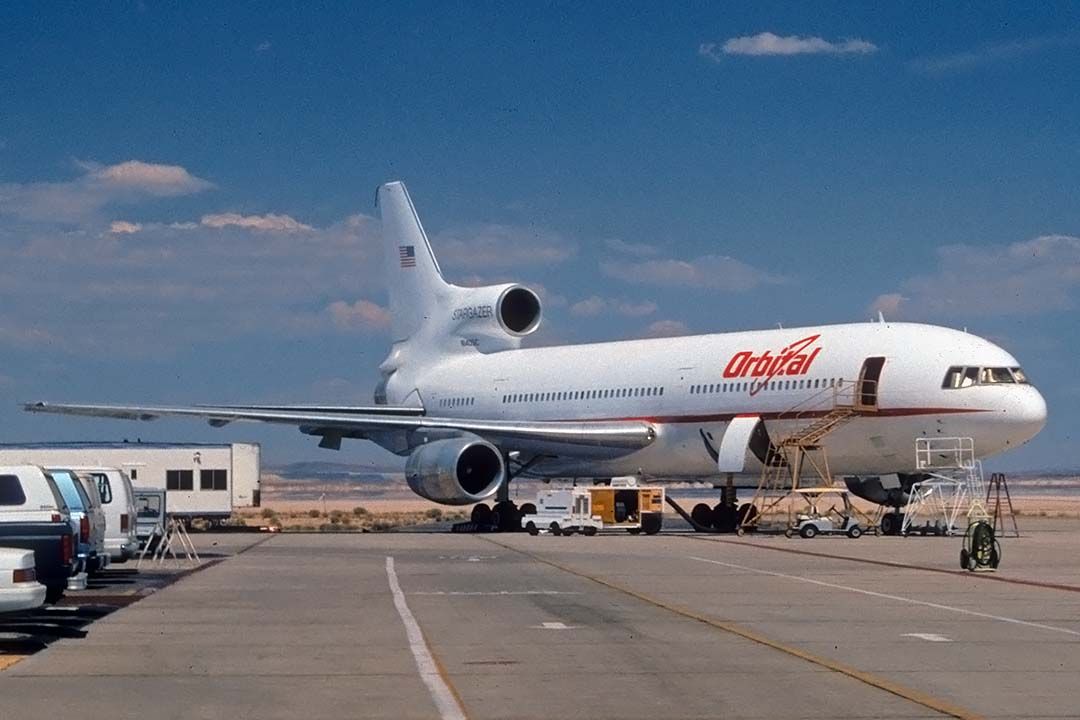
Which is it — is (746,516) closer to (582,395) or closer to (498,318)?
(582,395)

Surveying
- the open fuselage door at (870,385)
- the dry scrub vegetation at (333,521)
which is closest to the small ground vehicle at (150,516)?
the open fuselage door at (870,385)

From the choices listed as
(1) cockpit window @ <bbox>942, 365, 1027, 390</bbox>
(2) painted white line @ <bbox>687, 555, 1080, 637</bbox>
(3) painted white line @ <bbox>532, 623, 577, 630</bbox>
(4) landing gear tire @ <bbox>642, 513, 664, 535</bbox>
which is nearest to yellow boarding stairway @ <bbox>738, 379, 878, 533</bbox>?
(1) cockpit window @ <bbox>942, 365, 1027, 390</bbox>

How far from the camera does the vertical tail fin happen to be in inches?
2442

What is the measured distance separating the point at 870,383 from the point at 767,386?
10.3 ft

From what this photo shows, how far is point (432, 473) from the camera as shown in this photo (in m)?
48.7

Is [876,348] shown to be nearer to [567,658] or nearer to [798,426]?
[798,426]

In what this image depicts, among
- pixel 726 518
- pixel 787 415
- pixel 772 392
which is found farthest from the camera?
pixel 726 518

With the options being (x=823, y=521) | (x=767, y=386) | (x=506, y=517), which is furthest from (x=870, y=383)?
(x=506, y=517)

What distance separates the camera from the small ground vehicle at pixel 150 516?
34.7 metres

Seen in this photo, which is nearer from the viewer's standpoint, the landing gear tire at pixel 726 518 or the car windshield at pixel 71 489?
the car windshield at pixel 71 489

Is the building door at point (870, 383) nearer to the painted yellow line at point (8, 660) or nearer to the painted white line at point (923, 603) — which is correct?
the painted white line at point (923, 603)

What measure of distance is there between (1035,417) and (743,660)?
90.1ft

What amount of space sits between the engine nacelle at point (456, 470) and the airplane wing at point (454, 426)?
0.77m

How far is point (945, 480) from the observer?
41.8 m
